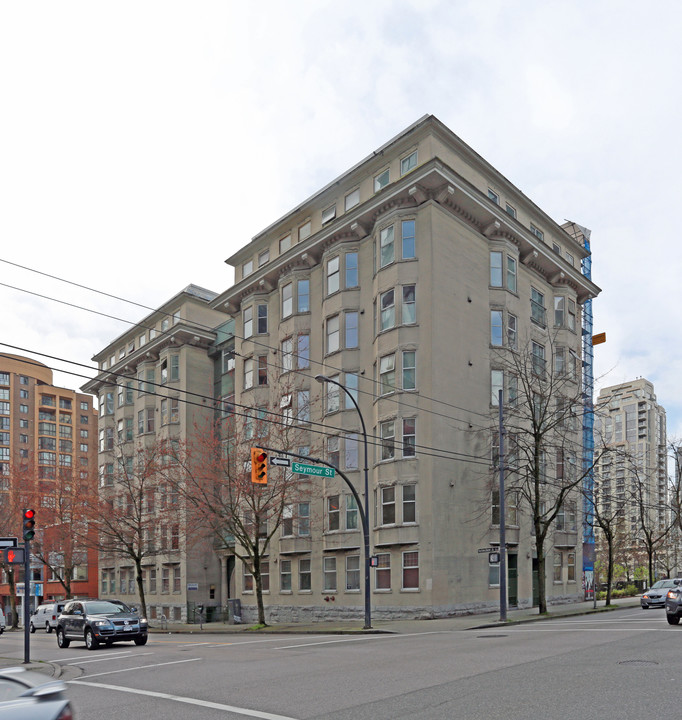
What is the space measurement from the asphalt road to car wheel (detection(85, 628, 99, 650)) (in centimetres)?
415

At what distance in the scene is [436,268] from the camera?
3753 cm

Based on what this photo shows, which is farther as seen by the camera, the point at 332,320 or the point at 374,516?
the point at 332,320

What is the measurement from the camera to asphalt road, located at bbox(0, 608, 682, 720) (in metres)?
10.5

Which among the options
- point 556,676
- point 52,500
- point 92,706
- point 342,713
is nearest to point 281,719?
point 342,713

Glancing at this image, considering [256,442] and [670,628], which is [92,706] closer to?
[670,628]

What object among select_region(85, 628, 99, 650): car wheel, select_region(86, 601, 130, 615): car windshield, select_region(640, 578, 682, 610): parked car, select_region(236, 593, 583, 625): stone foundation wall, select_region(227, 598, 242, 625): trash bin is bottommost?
select_region(227, 598, 242, 625): trash bin

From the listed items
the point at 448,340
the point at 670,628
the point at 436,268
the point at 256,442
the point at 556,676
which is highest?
the point at 436,268

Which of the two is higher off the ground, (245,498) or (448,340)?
Result: (448,340)

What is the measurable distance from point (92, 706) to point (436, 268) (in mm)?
28209

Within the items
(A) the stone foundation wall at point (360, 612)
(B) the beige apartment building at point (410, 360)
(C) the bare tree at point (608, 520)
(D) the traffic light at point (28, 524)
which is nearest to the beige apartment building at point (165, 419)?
(A) the stone foundation wall at point (360, 612)

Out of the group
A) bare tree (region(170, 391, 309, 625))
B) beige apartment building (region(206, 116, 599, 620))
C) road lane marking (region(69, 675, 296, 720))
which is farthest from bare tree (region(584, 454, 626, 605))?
road lane marking (region(69, 675, 296, 720))

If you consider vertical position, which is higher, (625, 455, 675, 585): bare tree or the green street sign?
the green street sign

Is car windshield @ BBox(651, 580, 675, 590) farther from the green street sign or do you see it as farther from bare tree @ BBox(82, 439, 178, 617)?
bare tree @ BBox(82, 439, 178, 617)

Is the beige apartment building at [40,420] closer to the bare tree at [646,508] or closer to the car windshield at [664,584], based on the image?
the bare tree at [646,508]
